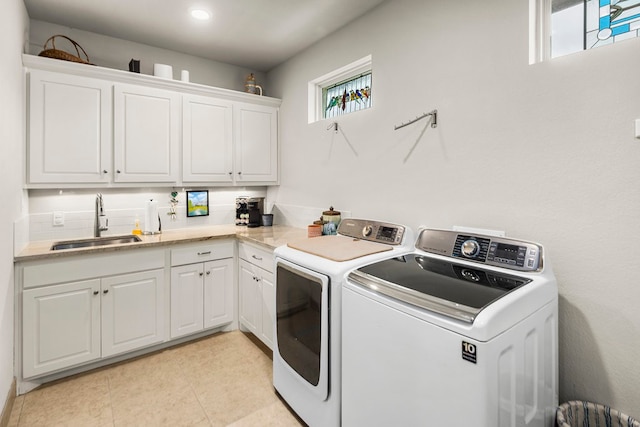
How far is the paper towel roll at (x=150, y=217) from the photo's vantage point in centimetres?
288

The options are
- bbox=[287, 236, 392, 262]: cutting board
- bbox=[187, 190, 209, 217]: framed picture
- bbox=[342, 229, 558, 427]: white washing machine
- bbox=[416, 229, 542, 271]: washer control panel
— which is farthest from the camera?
bbox=[187, 190, 209, 217]: framed picture

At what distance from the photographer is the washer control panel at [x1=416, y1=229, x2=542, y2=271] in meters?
1.40

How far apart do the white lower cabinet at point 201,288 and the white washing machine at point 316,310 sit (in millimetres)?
1003

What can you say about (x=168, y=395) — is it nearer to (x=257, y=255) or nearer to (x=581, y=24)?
(x=257, y=255)

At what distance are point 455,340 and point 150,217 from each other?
2731 millimetres

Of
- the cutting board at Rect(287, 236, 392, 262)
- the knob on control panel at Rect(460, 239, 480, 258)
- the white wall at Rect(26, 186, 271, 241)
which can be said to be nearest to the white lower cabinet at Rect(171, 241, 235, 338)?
the white wall at Rect(26, 186, 271, 241)

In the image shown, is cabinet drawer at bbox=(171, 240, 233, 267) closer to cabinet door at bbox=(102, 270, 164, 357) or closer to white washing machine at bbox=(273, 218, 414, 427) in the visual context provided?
cabinet door at bbox=(102, 270, 164, 357)

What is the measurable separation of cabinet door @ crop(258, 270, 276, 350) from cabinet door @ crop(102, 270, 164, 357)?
32.5 inches

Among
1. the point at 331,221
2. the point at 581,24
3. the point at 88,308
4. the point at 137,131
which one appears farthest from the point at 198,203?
the point at 581,24

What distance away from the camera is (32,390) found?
6.98ft

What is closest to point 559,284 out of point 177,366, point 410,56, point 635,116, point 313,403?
point 635,116

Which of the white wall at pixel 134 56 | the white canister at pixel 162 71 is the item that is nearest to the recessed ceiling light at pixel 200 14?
the white canister at pixel 162 71

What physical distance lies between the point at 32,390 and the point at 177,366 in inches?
34.9

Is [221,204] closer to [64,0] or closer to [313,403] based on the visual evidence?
[64,0]
